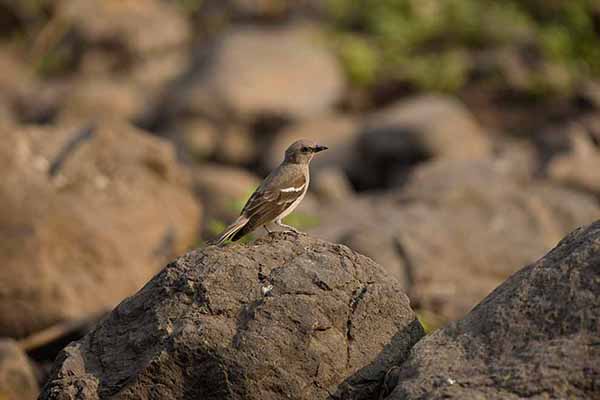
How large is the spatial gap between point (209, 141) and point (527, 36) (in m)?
8.91

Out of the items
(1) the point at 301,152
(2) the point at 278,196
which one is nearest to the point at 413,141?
(1) the point at 301,152

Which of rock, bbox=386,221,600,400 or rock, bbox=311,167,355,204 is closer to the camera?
rock, bbox=386,221,600,400

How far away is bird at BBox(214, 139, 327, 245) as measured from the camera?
8648 mm

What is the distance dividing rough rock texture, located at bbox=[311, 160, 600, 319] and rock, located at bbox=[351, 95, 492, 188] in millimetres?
2570

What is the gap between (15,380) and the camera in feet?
32.2

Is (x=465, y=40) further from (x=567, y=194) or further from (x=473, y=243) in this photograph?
(x=473, y=243)

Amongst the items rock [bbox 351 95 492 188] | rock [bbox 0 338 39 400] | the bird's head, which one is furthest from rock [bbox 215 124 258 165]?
rock [bbox 0 338 39 400]

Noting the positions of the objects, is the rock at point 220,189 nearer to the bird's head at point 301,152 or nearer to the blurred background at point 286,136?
the blurred background at point 286,136

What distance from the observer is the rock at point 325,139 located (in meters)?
21.0

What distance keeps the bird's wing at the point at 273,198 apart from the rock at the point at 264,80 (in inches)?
501

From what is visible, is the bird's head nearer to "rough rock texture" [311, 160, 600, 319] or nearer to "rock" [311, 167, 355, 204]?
"rough rock texture" [311, 160, 600, 319]

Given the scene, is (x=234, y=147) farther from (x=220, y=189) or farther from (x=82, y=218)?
(x=82, y=218)

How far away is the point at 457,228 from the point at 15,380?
24.5 feet

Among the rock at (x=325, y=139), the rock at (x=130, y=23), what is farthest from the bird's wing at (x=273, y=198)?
the rock at (x=130, y=23)
